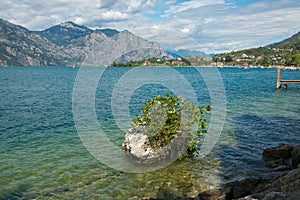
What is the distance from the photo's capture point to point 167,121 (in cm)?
1419

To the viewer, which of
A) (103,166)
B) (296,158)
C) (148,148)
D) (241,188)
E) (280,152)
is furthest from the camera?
(280,152)

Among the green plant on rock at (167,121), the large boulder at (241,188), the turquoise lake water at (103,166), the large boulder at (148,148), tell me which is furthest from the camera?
the green plant on rock at (167,121)

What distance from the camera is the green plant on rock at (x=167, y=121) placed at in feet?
45.4

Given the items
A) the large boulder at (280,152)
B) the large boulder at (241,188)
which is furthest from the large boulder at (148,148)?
the large boulder at (241,188)

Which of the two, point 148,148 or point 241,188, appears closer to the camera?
point 241,188

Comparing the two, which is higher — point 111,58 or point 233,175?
point 111,58

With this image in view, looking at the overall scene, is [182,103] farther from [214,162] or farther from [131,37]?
[131,37]

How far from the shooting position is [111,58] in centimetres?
1709

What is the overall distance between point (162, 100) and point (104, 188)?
19.3 ft

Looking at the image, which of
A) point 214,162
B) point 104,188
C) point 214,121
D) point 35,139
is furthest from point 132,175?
point 214,121

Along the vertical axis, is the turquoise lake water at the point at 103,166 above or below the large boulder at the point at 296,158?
below

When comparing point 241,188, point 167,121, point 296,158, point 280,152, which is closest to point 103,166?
point 167,121

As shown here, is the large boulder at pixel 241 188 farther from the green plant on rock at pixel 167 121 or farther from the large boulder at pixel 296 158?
the green plant on rock at pixel 167 121

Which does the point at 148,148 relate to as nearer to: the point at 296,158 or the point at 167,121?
the point at 167,121
